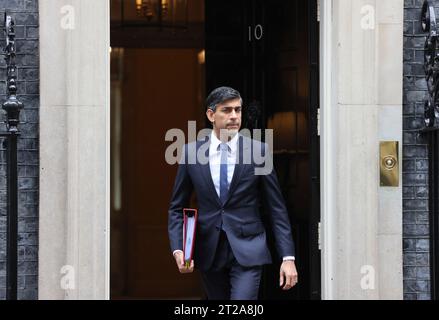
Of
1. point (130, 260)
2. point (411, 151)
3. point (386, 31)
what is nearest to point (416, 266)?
point (411, 151)

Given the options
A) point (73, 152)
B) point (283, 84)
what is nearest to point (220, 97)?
point (73, 152)

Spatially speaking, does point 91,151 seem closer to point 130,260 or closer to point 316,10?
point 316,10

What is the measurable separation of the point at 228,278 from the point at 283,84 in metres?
2.39

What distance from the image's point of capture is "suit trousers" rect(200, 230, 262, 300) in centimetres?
641

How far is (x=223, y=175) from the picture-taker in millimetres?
6520

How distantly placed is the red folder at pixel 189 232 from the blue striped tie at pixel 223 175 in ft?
0.65

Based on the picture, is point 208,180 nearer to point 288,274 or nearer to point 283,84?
point 288,274

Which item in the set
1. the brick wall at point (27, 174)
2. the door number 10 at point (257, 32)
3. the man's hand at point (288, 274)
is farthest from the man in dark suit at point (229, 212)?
the door number 10 at point (257, 32)

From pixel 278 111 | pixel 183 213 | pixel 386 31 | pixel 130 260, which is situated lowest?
pixel 130 260

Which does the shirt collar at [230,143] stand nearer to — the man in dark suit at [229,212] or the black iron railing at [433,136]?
the man in dark suit at [229,212]

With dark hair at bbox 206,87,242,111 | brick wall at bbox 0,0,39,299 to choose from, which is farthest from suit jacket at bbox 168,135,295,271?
brick wall at bbox 0,0,39,299

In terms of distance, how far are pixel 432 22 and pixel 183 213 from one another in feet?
7.26

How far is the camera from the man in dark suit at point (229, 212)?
6441 mm

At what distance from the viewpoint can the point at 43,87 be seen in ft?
24.3
